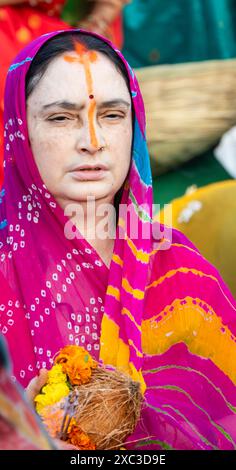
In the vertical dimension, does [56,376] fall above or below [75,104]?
below

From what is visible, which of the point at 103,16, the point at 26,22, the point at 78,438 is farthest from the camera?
the point at 103,16

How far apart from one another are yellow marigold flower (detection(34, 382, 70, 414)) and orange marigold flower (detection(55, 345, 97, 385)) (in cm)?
2

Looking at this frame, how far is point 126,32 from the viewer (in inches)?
229

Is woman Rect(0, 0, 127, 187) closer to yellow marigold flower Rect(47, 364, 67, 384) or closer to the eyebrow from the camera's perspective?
the eyebrow

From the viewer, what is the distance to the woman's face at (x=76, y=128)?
262 centimetres

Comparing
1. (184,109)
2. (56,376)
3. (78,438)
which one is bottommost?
(78,438)

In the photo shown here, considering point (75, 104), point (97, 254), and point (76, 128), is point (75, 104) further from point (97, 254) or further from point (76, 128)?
point (97, 254)

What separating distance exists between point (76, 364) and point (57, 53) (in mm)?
808

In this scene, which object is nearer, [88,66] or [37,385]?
[37,385]

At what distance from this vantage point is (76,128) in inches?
104

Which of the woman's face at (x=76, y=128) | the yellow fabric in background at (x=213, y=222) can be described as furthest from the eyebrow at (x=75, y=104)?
the yellow fabric in background at (x=213, y=222)

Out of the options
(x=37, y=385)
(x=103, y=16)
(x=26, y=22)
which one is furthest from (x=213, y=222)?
(x=37, y=385)

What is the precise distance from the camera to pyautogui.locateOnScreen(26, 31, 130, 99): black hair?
2.66 meters

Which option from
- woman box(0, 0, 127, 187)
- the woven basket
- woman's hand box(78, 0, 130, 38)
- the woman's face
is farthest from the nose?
the woven basket
